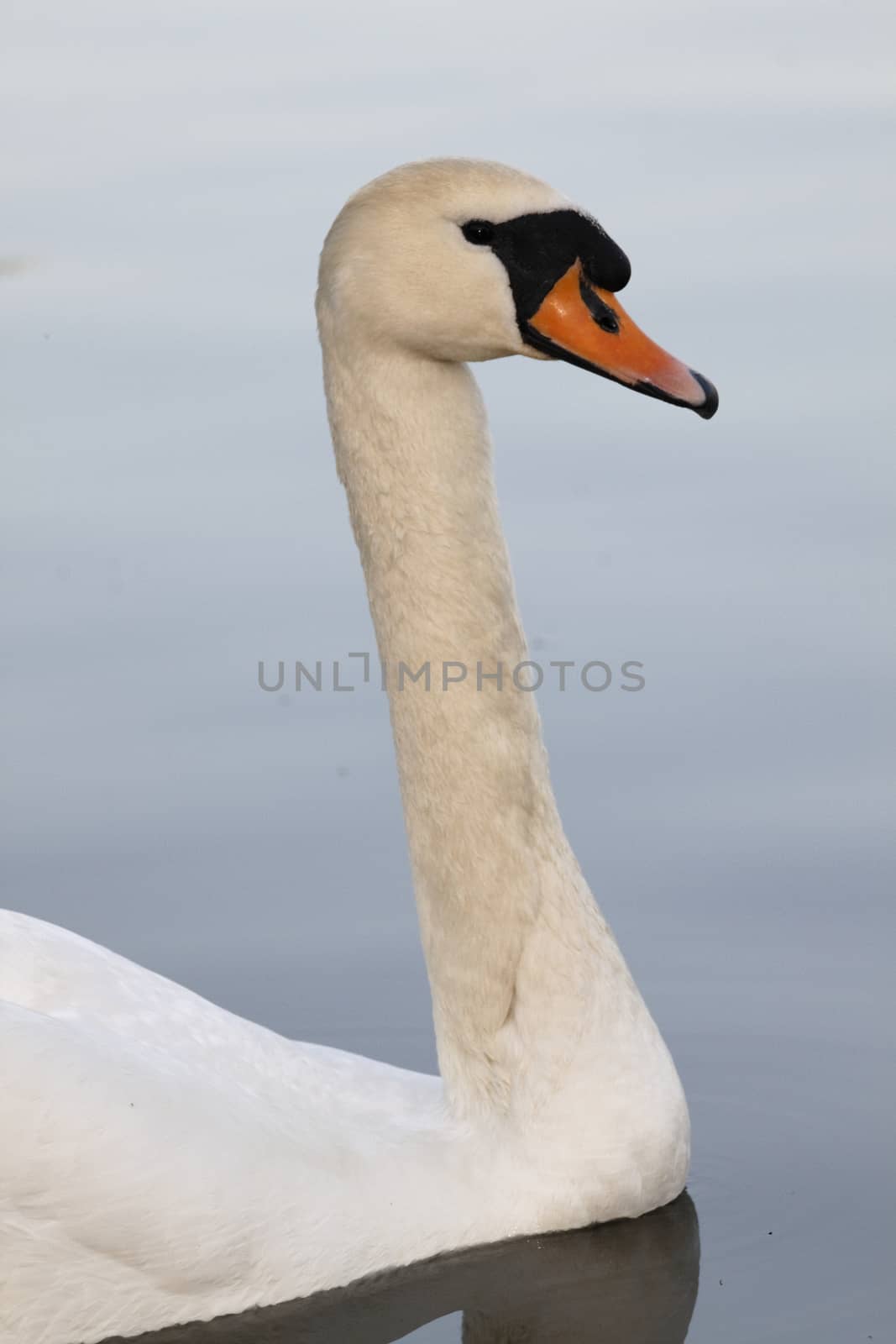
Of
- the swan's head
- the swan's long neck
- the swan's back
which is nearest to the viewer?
the swan's back

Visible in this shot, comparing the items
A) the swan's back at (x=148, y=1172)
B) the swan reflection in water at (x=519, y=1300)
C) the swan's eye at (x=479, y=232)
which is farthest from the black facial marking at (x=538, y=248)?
the swan reflection in water at (x=519, y=1300)

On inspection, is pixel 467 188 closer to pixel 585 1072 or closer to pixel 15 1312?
pixel 585 1072

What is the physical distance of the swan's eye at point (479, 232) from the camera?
5.43m

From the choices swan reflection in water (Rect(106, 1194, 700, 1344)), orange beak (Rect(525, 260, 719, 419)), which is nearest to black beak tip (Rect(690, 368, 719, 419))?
orange beak (Rect(525, 260, 719, 419))

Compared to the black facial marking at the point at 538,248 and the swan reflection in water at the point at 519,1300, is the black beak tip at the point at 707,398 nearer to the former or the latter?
the black facial marking at the point at 538,248

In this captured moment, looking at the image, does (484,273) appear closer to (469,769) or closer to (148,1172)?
(469,769)

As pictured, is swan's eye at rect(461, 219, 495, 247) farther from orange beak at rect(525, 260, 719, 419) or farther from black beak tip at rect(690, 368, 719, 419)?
black beak tip at rect(690, 368, 719, 419)

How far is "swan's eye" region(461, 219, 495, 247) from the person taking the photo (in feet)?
17.8

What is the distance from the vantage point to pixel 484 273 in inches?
213

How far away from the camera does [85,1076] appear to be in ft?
16.6

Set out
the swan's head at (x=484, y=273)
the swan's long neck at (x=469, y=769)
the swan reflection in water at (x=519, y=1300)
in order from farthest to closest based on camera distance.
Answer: the swan's long neck at (x=469, y=769)
the swan's head at (x=484, y=273)
the swan reflection in water at (x=519, y=1300)

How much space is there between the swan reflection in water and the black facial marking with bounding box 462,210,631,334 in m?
1.89

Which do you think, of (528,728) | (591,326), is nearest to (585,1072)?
(528,728)

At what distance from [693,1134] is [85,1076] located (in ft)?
5.10
